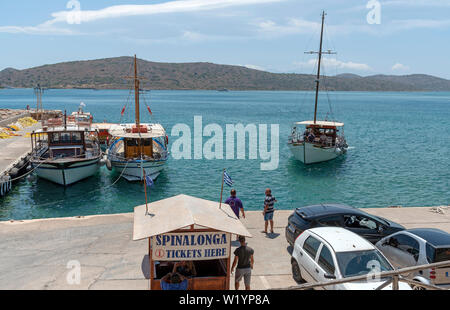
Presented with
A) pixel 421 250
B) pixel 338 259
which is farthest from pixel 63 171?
pixel 421 250

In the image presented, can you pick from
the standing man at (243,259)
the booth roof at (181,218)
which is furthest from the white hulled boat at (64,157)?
the standing man at (243,259)

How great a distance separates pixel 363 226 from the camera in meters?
12.4

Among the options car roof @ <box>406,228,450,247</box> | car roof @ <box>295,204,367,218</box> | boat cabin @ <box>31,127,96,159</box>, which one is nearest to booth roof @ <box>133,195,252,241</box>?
car roof @ <box>295,204,367,218</box>

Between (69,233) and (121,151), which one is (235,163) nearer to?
(121,151)

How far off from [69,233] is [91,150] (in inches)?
713

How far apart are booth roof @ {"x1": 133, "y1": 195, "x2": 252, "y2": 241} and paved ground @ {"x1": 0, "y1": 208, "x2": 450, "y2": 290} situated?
206cm

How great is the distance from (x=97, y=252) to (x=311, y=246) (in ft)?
22.4

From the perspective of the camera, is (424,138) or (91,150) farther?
(424,138)

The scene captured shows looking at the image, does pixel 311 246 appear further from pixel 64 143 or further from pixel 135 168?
pixel 64 143

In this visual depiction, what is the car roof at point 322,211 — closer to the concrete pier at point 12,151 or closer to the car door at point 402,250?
the car door at point 402,250

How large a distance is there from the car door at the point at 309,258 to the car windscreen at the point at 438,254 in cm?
281

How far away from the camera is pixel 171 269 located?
30.9 feet

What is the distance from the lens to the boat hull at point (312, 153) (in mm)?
37375
